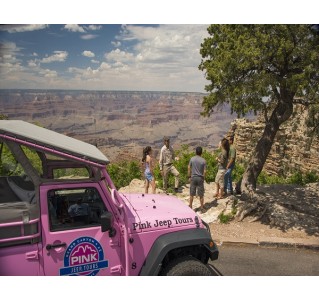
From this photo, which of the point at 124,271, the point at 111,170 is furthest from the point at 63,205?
the point at 111,170

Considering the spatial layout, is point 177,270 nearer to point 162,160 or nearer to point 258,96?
point 258,96

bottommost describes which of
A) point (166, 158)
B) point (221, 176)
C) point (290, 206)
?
point (290, 206)

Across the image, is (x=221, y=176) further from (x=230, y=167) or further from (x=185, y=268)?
(x=185, y=268)

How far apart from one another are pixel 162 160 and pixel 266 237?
165 inches

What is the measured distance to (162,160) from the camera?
10.9 metres

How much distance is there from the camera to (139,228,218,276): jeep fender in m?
4.22

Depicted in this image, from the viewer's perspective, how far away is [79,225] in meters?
4.06

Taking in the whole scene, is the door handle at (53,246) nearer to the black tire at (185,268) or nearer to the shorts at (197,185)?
the black tire at (185,268)

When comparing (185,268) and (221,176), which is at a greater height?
(221,176)

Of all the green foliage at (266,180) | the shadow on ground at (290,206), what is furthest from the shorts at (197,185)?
the green foliage at (266,180)

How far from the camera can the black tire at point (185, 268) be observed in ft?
14.4

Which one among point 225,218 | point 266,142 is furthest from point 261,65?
point 225,218

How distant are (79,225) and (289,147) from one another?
2107 cm

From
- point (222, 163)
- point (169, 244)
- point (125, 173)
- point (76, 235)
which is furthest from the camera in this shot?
point (125, 173)
